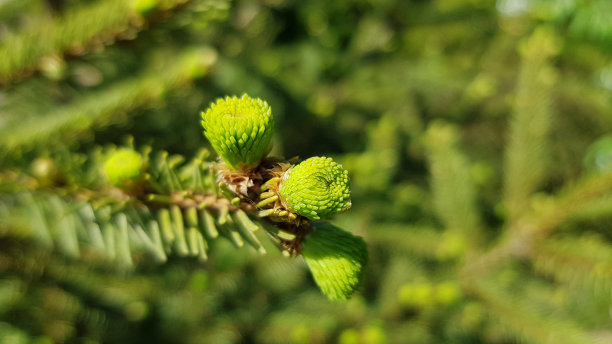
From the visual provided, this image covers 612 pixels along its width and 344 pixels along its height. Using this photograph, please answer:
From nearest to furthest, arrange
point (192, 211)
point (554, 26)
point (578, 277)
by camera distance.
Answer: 1. point (192, 211)
2. point (578, 277)
3. point (554, 26)

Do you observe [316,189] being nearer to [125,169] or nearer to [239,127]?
[239,127]

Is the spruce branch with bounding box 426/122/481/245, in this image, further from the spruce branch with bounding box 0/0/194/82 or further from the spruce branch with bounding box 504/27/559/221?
the spruce branch with bounding box 0/0/194/82

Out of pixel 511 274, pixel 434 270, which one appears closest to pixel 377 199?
pixel 434 270

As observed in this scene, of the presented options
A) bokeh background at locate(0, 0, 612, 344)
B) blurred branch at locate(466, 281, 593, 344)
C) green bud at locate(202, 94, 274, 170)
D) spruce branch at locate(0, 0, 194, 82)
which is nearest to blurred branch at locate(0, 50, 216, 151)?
bokeh background at locate(0, 0, 612, 344)

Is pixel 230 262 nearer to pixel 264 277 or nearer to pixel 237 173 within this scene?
pixel 264 277

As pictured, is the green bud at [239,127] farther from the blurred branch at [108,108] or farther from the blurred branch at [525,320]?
the blurred branch at [525,320]

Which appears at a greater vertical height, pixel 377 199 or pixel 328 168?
pixel 328 168
